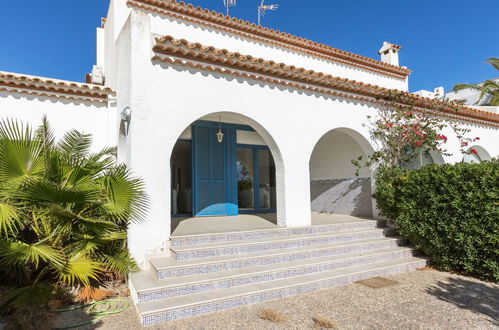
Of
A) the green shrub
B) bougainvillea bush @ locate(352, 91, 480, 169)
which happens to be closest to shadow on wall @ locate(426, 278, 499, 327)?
the green shrub

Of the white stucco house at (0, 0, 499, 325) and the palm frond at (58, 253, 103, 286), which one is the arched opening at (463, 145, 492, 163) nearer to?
the white stucco house at (0, 0, 499, 325)

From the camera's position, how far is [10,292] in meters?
4.88

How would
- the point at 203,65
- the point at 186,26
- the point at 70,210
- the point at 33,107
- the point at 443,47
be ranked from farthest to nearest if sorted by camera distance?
the point at 443,47 → the point at 186,26 → the point at 33,107 → the point at 203,65 → the point at 70,210

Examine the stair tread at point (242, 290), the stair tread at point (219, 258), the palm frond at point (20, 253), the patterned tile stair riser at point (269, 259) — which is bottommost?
the stair tread at point (242, 290)

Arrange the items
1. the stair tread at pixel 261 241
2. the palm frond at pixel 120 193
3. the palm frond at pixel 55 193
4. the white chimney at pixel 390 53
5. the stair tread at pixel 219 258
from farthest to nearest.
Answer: the white chimney at pixel 390 53 < the stair tread at pixel 261 241 < the stair tread at pixel 219 258 < the palm frond at pixel 120 193 < the palm frond at pixel 55 193

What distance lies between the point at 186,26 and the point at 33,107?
227 inches

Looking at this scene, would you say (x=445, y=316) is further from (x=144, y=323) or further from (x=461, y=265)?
(x=144, y=323)

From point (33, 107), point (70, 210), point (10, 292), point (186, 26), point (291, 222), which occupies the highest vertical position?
point (186, 26)

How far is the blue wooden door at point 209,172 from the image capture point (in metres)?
9.97

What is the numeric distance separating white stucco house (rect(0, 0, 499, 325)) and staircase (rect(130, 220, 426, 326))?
2 cm

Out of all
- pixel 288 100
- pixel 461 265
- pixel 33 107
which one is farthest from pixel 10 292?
pixel 461 265

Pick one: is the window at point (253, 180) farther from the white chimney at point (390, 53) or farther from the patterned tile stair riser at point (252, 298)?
the white chimney at point (390, 53)

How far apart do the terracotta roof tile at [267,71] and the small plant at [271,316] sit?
5051 millimetres

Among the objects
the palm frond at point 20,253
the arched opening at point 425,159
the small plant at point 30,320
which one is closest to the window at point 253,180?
the arched opening at point 425,159
